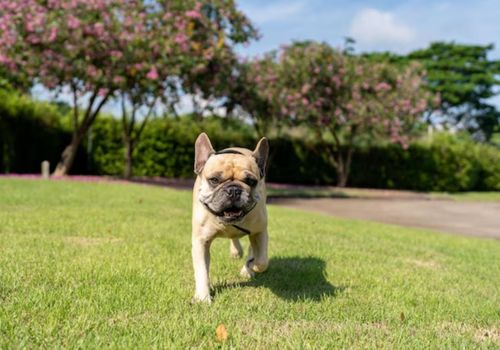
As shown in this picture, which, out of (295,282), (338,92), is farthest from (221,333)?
(338,92)

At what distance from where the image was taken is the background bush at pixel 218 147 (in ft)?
73.6

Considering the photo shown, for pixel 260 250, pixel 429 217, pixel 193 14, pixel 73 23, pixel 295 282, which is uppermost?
pixel 193 14

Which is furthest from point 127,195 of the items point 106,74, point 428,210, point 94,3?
point 428,210

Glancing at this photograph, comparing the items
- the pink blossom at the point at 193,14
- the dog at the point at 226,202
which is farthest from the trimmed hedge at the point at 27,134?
the dog at the point at 226,202

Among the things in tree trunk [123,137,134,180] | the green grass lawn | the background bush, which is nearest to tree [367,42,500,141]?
the background bush

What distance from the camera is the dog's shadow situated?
4473mm

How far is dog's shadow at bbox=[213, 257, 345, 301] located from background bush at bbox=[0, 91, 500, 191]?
19.0 m

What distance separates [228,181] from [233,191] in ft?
0.46

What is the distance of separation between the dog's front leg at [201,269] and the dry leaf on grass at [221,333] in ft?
2.23

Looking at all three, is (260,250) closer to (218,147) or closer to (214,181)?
(214,181)

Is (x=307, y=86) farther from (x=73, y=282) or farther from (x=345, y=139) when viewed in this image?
(x=73, y=282)

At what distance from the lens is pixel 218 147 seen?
2773 cm

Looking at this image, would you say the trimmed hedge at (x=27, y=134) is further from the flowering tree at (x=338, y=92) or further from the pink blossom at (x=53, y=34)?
the flowering tree at (x=338, y=92)

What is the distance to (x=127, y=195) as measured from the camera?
1298cm
